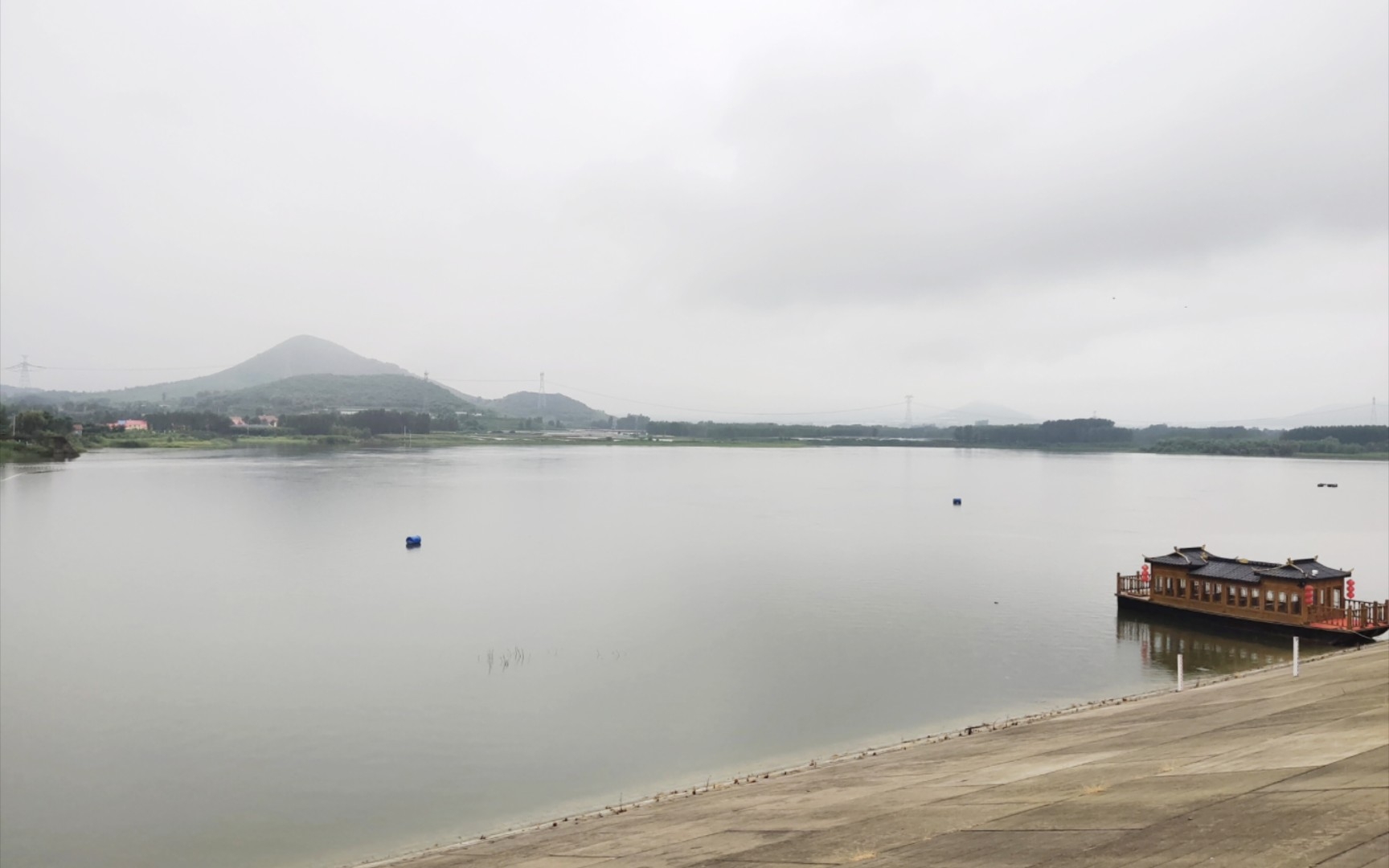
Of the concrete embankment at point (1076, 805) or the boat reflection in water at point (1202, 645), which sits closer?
the concrete embankment at point (1076, 805)

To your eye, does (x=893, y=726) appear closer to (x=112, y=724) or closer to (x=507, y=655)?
(x=507, y=655)

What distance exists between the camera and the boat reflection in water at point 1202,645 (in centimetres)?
1582

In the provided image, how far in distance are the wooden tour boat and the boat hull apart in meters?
0.02

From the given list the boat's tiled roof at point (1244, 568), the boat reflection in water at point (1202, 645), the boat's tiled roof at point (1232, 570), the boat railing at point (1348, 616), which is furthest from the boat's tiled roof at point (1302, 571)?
the boat reflection in water at point (1202, 645)

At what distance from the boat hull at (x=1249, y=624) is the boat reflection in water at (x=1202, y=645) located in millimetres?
108

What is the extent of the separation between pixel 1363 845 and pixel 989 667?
42.7 feet

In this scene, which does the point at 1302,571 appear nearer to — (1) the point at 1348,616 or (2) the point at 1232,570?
(1) the point at 1348,616

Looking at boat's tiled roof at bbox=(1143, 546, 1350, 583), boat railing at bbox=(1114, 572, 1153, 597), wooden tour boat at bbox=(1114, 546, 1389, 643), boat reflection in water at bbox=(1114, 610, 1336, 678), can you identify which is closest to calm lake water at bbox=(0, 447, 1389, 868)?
boat reflection in water at bbox=(1114, 610, 1336, 678)

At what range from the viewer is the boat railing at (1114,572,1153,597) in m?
20.1

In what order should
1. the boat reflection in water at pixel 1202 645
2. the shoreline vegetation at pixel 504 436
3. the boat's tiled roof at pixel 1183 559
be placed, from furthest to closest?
the shoreline vegetation at pixel 504 436 → the boat's tiled roof at pixel 1183 559 → the boat reflection in water at pixel 1202 645

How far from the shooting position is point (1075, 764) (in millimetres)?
6094

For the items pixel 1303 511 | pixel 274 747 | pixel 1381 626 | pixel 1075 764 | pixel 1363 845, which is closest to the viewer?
pixel 1363 845

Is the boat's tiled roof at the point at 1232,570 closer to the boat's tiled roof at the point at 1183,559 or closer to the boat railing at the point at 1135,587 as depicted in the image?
the boat's tiled roof at the point at 1183,559

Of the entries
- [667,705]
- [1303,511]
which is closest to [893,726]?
[667,705]
